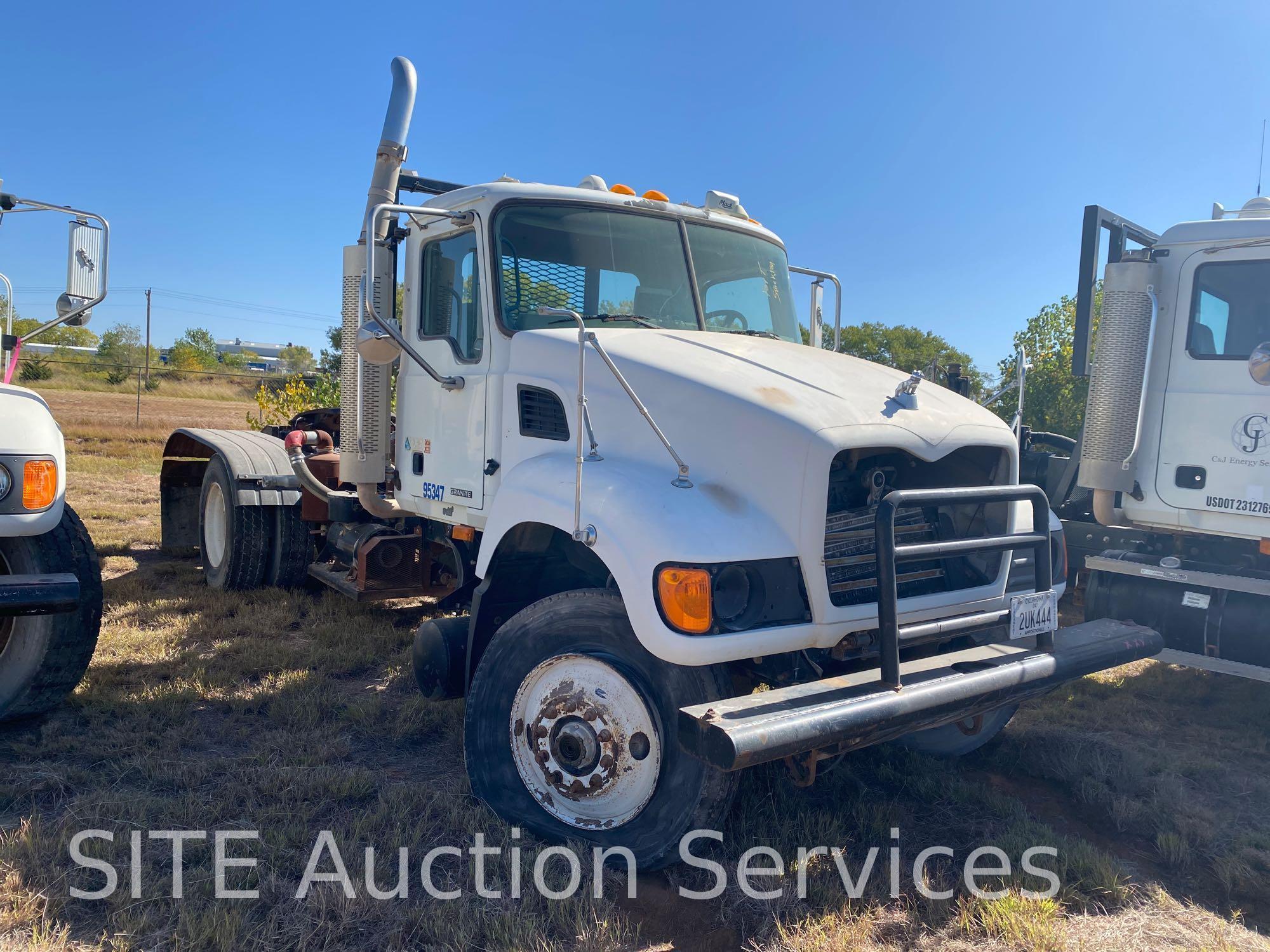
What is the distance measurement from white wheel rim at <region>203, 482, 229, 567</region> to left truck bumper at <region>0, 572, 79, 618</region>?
12.9ft

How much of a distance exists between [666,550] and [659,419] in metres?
0.74

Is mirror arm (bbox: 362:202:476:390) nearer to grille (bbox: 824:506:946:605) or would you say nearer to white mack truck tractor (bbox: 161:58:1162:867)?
white mack truck tractor (bbox: 161:58:1162:867)

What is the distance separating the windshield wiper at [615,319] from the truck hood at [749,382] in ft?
0.45

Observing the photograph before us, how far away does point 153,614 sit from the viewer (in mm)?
6613

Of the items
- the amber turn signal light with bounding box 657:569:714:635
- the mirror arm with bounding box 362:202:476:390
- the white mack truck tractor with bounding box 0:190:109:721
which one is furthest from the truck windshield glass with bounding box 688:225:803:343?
the white mack truck tractor with bounding box 0:190:109:721

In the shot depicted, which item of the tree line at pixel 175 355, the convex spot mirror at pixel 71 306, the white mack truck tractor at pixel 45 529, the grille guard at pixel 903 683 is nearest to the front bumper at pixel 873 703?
Result: the grille guard at pixel 903 683

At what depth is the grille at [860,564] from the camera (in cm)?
336

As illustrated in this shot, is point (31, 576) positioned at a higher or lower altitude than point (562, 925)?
higher

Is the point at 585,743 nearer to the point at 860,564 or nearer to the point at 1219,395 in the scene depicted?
the point at 860,564

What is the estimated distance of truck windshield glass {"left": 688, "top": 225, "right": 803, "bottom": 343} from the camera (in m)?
4.75

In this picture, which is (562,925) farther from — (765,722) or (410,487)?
(410,487)

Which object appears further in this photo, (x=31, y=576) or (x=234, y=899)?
(x=31, y=576)

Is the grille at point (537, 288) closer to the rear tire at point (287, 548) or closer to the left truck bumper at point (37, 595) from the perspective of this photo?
the left truck bumper at point (37, 595)

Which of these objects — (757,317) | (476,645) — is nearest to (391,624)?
(476,645)
